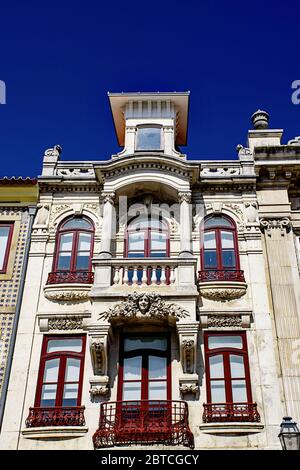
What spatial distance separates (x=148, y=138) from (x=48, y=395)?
881 cm

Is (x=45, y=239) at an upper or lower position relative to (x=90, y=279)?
upper

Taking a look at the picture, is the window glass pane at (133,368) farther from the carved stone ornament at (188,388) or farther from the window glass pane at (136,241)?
the window glass pane at (136,241)

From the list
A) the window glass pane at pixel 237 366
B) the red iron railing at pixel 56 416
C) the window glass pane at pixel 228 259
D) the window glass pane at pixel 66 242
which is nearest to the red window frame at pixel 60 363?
the red iron railing at pixel 56 416

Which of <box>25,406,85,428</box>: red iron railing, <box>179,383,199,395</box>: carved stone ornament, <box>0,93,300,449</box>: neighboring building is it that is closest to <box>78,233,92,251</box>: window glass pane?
<box>0,93,300,449</box>: neighboring building

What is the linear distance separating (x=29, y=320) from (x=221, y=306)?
16.3 ft

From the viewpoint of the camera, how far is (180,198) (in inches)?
639

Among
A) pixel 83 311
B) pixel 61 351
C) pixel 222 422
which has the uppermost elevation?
pixel 83 311

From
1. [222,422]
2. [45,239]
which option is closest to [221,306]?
[222,422]

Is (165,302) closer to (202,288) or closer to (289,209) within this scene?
(202,288)

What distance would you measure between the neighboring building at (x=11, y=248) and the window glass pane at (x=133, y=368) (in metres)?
2.88

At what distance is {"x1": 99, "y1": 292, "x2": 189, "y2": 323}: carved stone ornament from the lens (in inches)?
545
